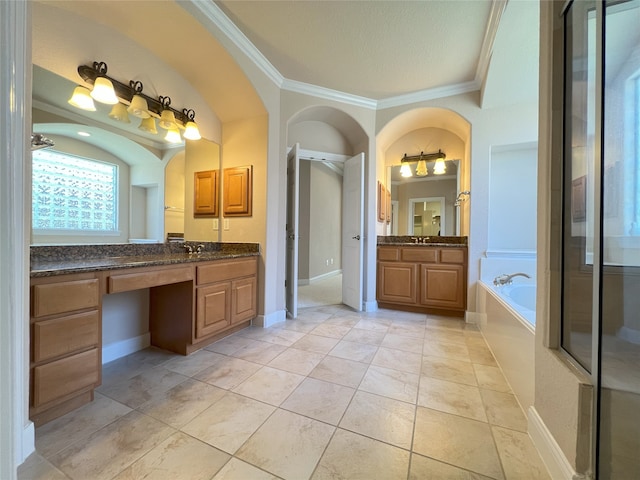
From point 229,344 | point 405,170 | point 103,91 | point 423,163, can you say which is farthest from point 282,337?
point 423,163

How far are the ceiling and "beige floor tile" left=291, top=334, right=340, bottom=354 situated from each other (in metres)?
2.30

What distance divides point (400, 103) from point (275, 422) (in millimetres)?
3403

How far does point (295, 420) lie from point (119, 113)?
240 centimetres

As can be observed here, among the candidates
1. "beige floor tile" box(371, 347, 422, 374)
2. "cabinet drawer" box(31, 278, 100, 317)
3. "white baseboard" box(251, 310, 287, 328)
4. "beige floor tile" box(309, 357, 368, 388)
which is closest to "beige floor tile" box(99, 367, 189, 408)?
"cabinet drawer" box(31, 278, 100, 317)

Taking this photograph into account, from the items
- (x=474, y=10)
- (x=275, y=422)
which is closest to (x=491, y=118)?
(x=474, y=10)

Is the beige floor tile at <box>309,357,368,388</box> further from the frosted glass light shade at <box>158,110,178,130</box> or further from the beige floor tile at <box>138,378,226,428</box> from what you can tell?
the frosted glass light shade at <box>158,110,178,130</box>

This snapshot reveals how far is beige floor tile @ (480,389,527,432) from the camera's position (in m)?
1.24

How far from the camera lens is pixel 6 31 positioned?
2.64ft

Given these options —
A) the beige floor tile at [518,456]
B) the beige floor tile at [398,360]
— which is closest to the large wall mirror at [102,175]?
the beige floor tile at [398,360]

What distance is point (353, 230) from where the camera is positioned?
10.8 ft

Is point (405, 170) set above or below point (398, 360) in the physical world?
above

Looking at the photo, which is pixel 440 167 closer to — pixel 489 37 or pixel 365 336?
pixel 489 37

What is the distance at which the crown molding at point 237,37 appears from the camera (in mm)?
1816

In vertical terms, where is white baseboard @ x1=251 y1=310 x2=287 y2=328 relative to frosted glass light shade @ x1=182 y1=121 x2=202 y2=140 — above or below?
below
